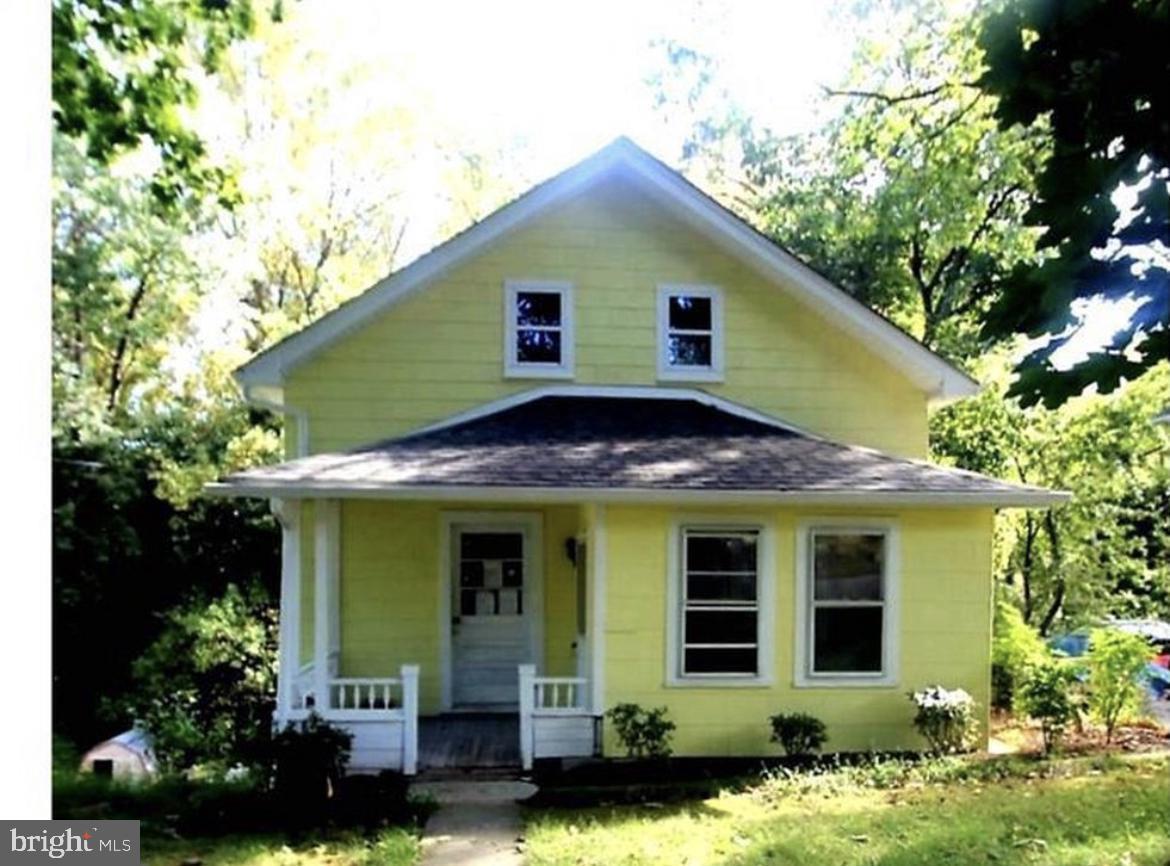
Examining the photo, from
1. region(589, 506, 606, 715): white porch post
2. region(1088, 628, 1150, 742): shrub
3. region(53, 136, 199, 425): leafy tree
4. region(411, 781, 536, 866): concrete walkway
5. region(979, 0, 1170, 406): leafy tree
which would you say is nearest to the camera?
region(979, 0, 1170, 406): leafy tree

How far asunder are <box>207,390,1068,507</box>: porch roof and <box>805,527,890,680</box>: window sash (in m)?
0.56

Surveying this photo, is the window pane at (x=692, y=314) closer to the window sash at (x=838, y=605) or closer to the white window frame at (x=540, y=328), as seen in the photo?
the white window frame at (x=540, y=328)

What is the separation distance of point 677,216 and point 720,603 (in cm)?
457

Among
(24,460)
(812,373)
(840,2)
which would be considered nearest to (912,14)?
(840,2)

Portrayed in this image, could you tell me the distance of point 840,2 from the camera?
11.6 metres

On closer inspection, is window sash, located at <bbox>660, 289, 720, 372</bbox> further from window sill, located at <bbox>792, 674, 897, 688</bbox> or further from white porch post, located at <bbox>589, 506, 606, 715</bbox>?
window sill, located at <bbox>792, 674, 897, 688</bbox>

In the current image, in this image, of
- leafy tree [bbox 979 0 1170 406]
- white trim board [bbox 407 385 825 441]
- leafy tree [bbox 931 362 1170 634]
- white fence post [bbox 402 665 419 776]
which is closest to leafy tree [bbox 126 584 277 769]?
white fence post [bbox 402 665 419 776]

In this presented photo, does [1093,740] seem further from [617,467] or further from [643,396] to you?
[643,396]

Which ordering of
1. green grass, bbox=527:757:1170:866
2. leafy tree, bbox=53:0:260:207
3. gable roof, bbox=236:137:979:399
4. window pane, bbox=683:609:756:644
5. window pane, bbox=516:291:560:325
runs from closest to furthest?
green grass, bbox=527:757:1170:866 → leafy tree, bbox=53:0:260:207 → window pane, bbox=683:609:756:644 → gable roof, bbox=236:137:979:399 → window pane, bbox=516:291:560:325

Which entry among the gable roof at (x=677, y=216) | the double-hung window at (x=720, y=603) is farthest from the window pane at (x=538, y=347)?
the double-hung window at (x=720, y=603)

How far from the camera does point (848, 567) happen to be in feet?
26.8

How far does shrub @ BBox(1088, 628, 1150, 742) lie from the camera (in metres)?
8.45

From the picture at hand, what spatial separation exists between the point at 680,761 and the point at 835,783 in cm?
135

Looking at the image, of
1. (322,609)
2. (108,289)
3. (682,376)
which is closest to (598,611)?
(322,609)
